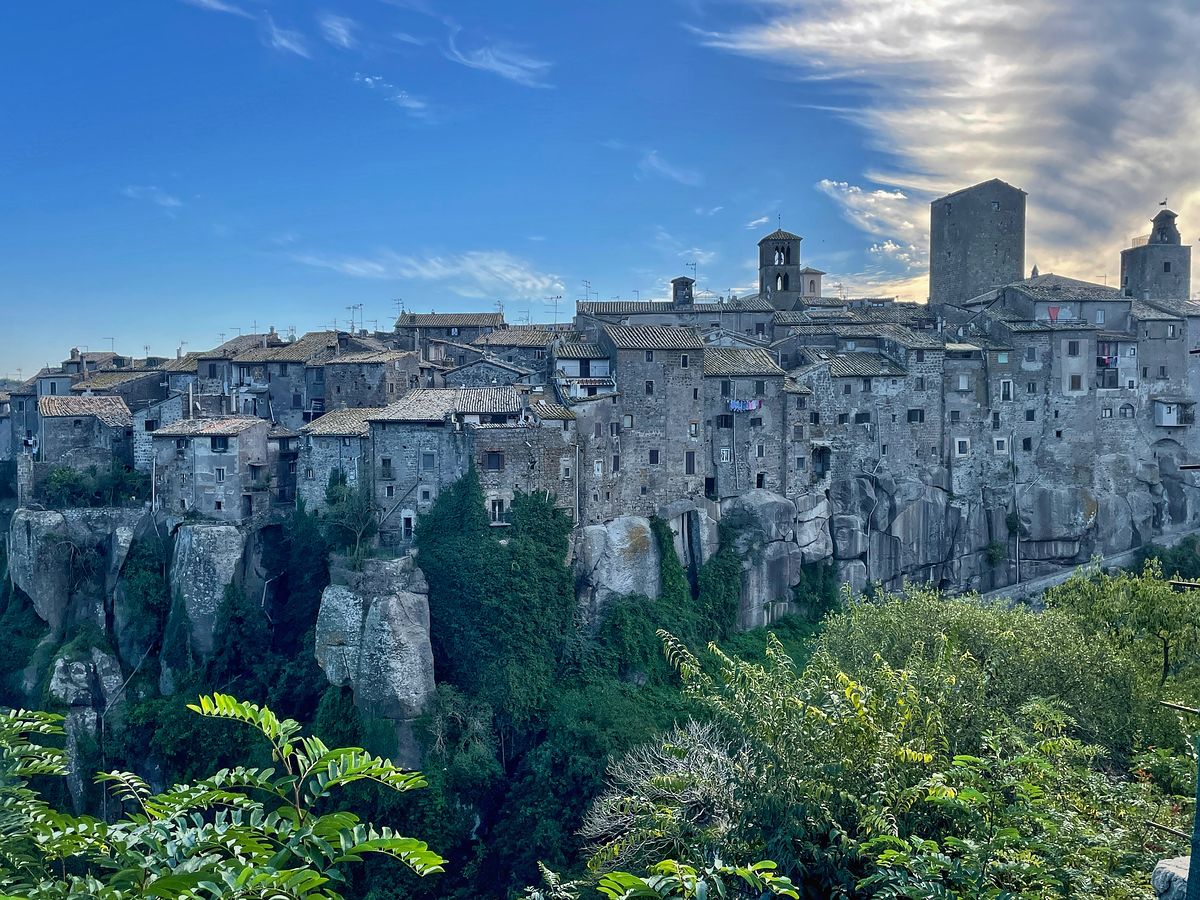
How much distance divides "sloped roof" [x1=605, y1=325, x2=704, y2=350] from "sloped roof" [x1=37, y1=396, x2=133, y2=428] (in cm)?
2462

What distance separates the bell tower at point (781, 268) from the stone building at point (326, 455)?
31.6m

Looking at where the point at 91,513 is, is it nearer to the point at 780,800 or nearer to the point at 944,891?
the point at 780,800

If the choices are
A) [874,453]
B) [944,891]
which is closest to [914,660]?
[944,891]

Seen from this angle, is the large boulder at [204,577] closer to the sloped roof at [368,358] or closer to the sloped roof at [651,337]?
the sloped roof at [368,358]

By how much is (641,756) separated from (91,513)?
2781cm

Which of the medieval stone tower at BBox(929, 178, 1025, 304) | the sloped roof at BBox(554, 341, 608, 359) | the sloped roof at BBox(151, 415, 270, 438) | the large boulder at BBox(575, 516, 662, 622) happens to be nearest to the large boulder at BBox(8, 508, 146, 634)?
the sloped roof at BBox(151, 415, 270, 438)

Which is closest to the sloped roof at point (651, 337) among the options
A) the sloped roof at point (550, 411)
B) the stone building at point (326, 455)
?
the sloped roof at point (550, 411)

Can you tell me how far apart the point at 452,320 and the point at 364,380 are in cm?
1206

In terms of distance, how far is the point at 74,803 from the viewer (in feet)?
126

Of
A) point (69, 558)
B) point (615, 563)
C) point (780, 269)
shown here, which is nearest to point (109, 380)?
point (69, 558)

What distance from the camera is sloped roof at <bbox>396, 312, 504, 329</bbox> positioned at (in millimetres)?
58500

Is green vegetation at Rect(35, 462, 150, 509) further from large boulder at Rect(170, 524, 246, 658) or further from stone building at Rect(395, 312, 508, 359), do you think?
stone building at Rect(395, 312, 508, 359)

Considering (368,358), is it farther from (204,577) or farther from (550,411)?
(204,577)

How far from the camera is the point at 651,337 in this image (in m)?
44.5
